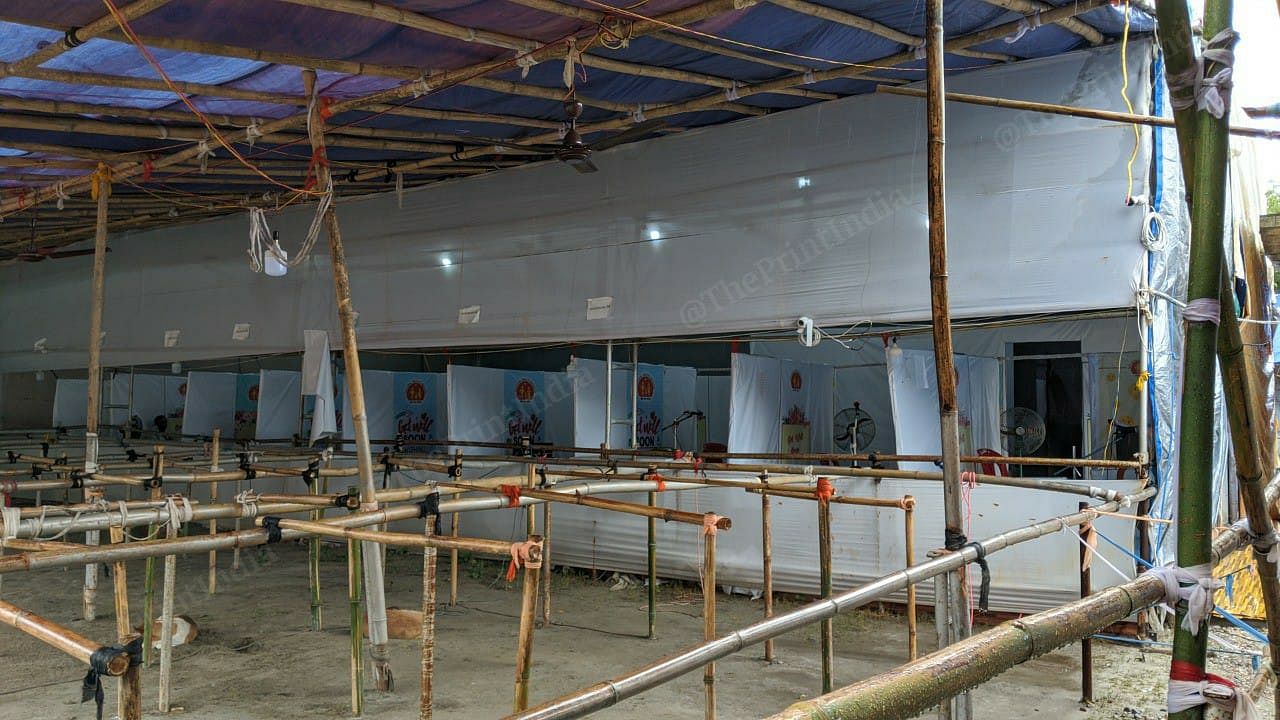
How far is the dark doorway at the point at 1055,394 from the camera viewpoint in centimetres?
1122

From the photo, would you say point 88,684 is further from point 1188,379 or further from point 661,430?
point 661,430

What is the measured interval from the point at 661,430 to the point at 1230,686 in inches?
410

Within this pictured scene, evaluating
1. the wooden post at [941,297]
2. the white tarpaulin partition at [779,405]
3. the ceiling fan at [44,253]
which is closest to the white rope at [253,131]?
the white tarpaulin partition at [779,405]

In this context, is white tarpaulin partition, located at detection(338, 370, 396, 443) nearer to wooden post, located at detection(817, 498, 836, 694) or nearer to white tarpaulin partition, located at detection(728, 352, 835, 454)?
white tarpaulin partition, located at detection(728, 352, 835, 454)

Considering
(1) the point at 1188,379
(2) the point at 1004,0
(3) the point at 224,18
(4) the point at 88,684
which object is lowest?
(4) the point at 88,684

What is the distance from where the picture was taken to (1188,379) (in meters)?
1.76

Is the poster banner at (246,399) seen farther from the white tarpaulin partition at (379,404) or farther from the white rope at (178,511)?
the white rope at (178,511)

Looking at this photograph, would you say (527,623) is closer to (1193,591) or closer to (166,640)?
(1193,591)

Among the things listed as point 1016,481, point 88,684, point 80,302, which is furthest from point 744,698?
point 80,302

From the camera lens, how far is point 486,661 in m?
6.66

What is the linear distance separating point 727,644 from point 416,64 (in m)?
4.87

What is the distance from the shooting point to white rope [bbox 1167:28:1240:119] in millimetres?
1684

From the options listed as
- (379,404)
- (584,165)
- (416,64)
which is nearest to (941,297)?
(416,64)

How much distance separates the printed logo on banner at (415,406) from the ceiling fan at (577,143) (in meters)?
4.81
